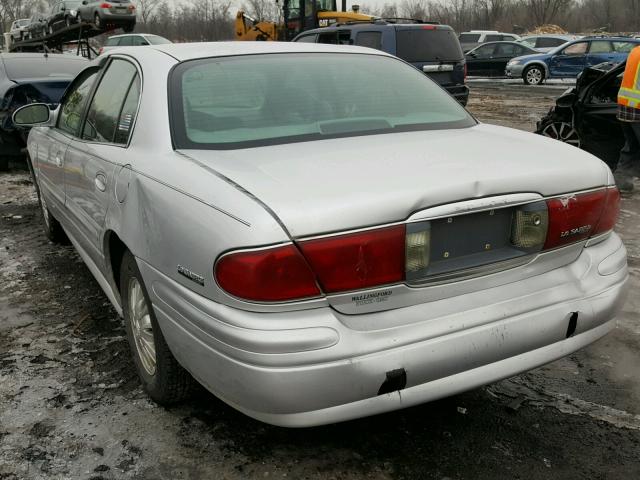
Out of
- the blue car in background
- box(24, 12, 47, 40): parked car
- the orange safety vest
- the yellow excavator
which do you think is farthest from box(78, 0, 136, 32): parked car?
the orange safety vest

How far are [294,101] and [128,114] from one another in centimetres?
81

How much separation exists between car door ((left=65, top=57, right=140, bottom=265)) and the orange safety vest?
4.92 m

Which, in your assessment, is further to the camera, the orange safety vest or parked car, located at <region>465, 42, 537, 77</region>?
parked car, located at <region>465, 42, 537, 77</region>

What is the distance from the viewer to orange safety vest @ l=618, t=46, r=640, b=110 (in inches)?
239

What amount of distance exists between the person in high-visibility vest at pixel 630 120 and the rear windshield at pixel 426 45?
18.0ft

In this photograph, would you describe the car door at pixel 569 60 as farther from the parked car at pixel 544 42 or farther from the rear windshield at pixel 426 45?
the rear windshield at pixel 426 45

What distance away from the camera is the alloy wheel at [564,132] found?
25.8 feet

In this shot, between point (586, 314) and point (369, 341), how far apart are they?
95 cm

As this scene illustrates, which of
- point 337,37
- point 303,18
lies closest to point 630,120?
point 337,37

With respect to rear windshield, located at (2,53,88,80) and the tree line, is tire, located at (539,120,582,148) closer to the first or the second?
rear windshield, located at (2,53,88,80)

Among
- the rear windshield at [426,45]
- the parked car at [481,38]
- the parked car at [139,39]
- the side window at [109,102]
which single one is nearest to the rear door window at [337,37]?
the rear windshield at [426,45]

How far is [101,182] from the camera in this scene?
9.85 feet

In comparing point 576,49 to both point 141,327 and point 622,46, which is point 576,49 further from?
point 141,327

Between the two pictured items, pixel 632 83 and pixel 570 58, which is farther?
pixel 570 58
